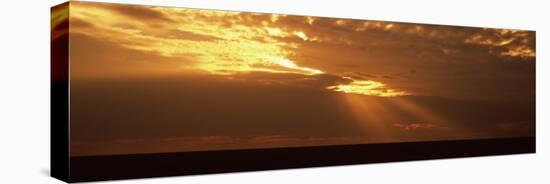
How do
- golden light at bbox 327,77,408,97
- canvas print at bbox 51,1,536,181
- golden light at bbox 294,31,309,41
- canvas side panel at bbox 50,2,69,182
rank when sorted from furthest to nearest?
1. golden light at bbox 327,77,408,97
2. golden light at bbox 294,31,309,41
3. canvas print at bbox 51,1,536,181
4. canvas side panel at bbox 50,2,69,182

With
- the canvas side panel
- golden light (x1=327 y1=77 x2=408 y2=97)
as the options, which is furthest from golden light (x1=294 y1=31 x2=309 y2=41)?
the canvas side panel

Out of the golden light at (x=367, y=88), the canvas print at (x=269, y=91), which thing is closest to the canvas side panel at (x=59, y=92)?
the canvas print at (x=269, y=91)

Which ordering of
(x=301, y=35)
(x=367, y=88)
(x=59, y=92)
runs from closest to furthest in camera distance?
(x=59, y=92)
(x=301, y=35)
(x=367, y=88)

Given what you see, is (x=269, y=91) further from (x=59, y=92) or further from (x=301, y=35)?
(x=59, y=92)

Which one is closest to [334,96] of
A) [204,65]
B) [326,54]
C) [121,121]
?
[326,54]

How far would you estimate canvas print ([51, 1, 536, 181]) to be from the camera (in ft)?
28.8

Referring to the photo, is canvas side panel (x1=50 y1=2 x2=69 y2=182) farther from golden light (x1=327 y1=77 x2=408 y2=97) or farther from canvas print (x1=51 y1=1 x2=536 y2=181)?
golden light (x1=327 y1=77 x2=408 y2=97)

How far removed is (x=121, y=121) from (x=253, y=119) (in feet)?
5.64

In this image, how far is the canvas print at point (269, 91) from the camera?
28.8 feet

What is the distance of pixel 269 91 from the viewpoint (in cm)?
989

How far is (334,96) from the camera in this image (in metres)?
10.4

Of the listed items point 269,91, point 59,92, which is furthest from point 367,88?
point 59,92

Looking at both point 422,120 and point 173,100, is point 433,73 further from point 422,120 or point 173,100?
point 173,100

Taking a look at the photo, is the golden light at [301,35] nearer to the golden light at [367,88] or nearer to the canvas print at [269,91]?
the canvas print at [269,91]
